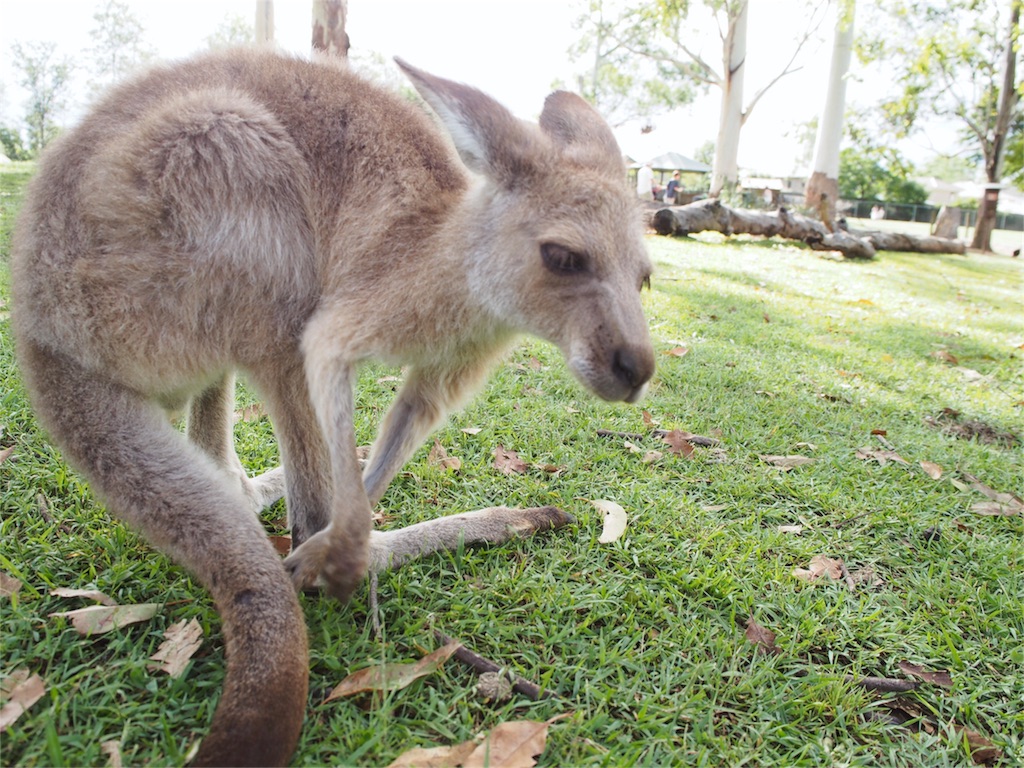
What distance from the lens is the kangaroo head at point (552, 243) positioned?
5.83 feet

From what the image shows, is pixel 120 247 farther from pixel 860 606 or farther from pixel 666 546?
pixel 860 606

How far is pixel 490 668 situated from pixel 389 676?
23cm

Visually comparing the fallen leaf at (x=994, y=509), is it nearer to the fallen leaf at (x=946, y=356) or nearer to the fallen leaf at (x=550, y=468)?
the fallen leaf at (x=550, y=468)

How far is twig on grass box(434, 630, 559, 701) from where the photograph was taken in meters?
1.57

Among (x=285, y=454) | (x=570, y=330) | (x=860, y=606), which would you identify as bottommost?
(x=860, y=606)

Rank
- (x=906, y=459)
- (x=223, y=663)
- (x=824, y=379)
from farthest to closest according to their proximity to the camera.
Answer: (x=824, y=379)
(x=906, y=459)
(x=223, y=663)

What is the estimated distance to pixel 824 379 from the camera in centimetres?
439

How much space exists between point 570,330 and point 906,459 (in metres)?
2.14

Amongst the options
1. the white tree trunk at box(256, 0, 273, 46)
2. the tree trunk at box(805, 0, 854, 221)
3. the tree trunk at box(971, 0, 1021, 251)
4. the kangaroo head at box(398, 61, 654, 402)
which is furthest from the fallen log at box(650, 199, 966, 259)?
the kangaroo head at box(398, 61, 654, 402)

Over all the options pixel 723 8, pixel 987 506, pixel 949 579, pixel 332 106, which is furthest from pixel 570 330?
pixel 723 8

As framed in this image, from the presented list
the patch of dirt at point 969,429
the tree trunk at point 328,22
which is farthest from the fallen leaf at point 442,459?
the tree trunk at point 328,22

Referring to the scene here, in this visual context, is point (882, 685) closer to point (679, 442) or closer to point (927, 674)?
point (927, 674)

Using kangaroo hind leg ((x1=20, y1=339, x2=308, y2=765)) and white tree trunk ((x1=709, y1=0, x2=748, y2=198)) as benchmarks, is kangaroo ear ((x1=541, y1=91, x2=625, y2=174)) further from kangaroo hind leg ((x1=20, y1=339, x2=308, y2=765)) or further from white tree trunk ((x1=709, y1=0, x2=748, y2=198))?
white tree trunk ((x1=709, y1=0, x2=748, y2=198))

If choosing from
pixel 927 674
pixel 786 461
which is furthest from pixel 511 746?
pixel 786 461
